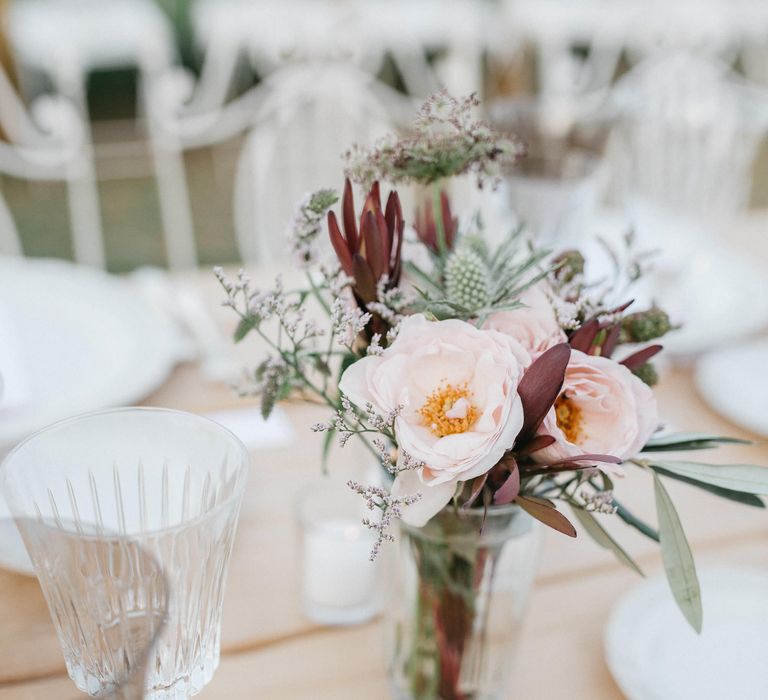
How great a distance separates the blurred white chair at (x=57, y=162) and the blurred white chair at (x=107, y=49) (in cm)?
14

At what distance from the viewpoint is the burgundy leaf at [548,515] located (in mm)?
446

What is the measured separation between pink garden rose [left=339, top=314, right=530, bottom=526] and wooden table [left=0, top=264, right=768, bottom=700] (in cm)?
25

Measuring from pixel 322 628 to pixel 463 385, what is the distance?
336 millimetres

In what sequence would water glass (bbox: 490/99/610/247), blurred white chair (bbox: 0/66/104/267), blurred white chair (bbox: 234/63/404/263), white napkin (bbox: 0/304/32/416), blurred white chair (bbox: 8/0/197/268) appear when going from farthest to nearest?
blurred white chair (bbox: 8/0/197/268) → blurred white chair (bbox: 0/66/104/267) → blurred white chair (bbox: 234/63/404/263) → water glass (bbox: 490/99/610/247) → white napkin (bbox: 0/304/32/416)

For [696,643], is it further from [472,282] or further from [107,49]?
[107,49]

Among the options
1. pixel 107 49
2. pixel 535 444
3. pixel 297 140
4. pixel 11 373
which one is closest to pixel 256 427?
pixel 11 373

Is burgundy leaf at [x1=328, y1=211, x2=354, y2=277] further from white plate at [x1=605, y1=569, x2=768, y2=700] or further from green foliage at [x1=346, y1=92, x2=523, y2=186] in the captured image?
white plate at [x1=605, y1=569, x2=768, y2=700]

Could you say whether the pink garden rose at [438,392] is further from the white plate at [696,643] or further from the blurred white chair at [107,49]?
the blurred white chair at [107,49]

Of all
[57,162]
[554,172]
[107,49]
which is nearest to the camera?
[554,172]

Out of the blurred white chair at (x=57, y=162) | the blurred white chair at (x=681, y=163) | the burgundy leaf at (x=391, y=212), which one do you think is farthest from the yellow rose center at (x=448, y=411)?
the blurred white chair at (x=57, y=162)

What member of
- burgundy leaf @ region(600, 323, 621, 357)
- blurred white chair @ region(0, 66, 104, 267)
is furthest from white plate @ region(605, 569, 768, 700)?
blurred white chair @ region(0, 66, 104, 267)

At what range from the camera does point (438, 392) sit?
466mm

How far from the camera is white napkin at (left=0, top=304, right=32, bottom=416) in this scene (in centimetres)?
90

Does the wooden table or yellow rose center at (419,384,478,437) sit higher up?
yellow rose center at (419,384,478,437)
